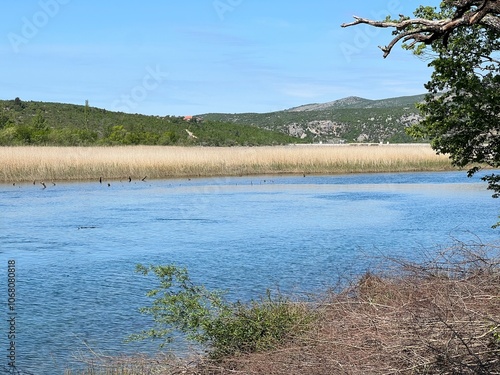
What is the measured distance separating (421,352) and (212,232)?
479 inches

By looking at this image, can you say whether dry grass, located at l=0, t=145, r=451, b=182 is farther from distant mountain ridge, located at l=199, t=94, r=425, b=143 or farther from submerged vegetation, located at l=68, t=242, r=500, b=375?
distant mountain ridge, located at l=199, t=94, r=425, b=143

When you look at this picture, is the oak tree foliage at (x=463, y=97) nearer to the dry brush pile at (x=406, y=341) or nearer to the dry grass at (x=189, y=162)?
the dry brush pile at (x=406, y=341)

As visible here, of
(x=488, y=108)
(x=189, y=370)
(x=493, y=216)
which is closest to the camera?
(x=189, y=370)

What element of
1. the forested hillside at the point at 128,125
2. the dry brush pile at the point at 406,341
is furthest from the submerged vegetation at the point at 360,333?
the forested hillside at the point at 128,125

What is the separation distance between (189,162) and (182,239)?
20.5m

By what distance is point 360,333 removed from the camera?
233 inches

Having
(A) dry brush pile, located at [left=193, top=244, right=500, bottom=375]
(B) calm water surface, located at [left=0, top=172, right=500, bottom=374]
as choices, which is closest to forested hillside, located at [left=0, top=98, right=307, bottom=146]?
(B) calm water surface, located at [left=0, top=172, right=500, bottom=374]

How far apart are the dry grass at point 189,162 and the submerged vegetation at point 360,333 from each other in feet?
87.3

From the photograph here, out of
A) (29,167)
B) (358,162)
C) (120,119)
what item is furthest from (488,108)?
(120,119)

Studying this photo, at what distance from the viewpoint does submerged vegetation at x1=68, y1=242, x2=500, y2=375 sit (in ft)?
17.7

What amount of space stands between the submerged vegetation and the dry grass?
2660 cm

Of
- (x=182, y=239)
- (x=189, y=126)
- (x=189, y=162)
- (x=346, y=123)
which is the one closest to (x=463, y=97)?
(x=182, y=239)

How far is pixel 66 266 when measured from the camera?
43.5 feet

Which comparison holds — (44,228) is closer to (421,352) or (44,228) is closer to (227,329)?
(227,329)
